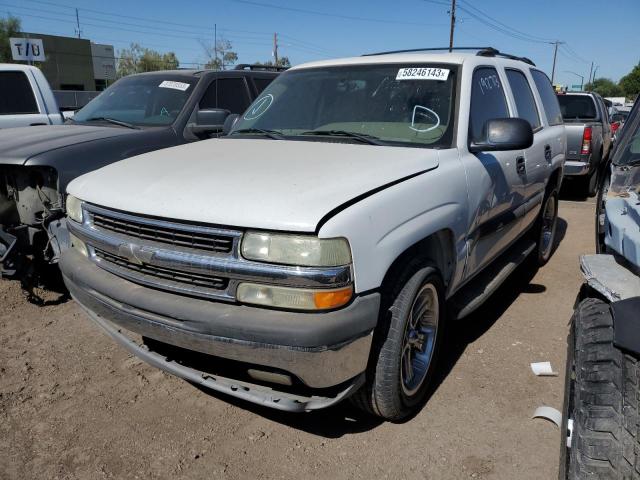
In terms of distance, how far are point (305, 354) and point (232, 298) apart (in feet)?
1.34

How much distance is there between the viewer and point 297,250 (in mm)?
2219

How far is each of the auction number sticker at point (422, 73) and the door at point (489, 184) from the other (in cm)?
22

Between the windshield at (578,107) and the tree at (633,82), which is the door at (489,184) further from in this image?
the tree at (633,82)

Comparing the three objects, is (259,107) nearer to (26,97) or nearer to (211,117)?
(211,117)

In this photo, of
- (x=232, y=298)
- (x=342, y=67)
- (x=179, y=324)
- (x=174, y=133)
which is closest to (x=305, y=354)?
(x=232, y=298)

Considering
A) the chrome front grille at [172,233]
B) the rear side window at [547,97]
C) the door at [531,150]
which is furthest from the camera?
the rear side window at [547,97]

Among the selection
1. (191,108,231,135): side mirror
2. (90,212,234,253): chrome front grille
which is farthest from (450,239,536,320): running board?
(191,108,231,135): side mirror

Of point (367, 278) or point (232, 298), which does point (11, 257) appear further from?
point (367, 278)

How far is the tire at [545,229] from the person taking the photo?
525 cm

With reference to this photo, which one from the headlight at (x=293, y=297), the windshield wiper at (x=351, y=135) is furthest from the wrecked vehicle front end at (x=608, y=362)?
the windshield wiper at (x=351, y=135)

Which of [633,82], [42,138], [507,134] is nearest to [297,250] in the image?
[507,134]

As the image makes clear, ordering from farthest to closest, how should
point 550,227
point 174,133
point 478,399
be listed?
point 550,227 → point 174,133 → point 478,399

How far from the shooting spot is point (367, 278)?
2.31 m

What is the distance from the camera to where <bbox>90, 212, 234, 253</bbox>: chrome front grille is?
2.35 meters
